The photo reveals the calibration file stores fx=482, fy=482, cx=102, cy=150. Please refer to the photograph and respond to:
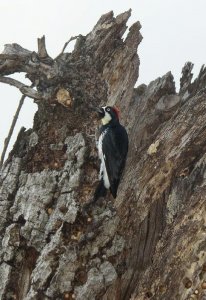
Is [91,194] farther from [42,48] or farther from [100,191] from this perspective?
[42,48]

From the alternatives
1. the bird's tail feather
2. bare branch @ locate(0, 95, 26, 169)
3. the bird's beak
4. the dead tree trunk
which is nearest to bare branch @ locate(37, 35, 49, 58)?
the dead tree trunk

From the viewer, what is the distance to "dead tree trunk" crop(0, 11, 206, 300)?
15.4 ft

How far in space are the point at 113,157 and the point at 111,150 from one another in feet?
0.28

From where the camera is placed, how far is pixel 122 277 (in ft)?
16.4

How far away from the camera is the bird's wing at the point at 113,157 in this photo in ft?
17.2

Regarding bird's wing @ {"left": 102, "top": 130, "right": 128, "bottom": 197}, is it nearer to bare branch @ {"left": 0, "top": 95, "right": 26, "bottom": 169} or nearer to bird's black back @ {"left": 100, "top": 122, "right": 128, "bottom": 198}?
bird's black back @ {"left": 100, "top": 122, "right": 128, "bottom": 198}

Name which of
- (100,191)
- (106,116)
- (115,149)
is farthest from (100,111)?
(100,191)

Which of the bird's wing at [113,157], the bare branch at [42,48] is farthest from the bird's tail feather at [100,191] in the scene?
the bare branch at [42,48]

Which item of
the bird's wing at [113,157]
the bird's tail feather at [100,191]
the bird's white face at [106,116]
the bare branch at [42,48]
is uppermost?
the bare branch at [42,48]

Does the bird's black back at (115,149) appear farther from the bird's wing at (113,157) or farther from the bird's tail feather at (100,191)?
the bird's tail feather at (100,191)

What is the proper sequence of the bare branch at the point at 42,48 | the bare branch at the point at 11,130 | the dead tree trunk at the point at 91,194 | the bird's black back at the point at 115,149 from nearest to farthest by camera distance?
the dead tree trunk at the point at 91,194
the bird's black back at the point at 115,149
the bare branch at the point at 11,130
the bare branch at the point at 42,48

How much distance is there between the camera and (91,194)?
530cm

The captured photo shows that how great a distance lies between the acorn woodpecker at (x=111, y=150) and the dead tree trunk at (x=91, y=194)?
4.6 inches

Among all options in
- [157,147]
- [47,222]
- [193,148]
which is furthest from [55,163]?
[193,148]
